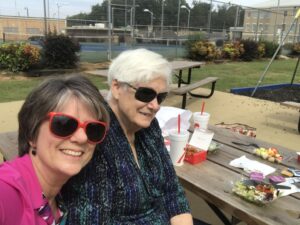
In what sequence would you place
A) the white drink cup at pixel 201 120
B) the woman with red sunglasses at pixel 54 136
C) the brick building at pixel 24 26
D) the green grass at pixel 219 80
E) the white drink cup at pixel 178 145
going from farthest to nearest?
the brick building at pixel 24 26
the green grass at pixel 219 80
the white drink cup at pixel 201 120
the white drink cup at pixel 178 145
the woman with red sunglasses at pixel 54 136

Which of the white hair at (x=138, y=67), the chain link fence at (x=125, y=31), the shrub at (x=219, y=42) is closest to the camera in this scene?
the white hair at (x=138, y=67)

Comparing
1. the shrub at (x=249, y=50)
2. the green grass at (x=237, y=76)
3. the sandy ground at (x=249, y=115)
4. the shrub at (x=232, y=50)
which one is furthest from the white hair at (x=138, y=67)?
the shrub at (x=249, y=50)

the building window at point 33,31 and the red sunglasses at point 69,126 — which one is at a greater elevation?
the red sunglasses at point 69,126

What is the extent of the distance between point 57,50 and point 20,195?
1019 centimetres

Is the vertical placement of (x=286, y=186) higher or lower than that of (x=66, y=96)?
lower

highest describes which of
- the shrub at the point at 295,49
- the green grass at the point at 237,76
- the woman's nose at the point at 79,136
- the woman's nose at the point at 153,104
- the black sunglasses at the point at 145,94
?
the black sunglasses at the point at 145,94

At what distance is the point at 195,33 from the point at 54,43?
7526 mm

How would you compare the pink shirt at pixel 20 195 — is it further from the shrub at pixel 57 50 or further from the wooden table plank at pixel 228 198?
the shrub at pixel 57 50

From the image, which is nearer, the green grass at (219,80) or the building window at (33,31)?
the green grass at (219,80)

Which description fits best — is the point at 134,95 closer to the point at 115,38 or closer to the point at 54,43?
the point at 54,43

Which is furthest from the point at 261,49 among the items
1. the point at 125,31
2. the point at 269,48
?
the point at 125,31

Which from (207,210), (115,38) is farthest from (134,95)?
(115,38)

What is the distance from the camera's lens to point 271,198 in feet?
5.96

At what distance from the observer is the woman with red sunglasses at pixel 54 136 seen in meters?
1.24
